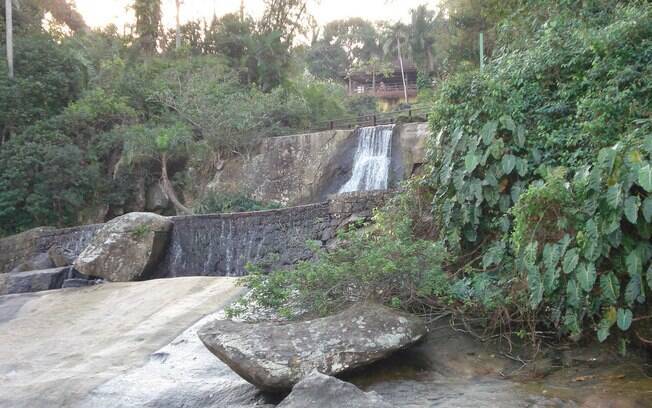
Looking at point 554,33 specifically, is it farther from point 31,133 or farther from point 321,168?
point 31,133

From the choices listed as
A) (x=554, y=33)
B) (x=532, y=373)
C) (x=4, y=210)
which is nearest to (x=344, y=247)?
(x=532, y=373)

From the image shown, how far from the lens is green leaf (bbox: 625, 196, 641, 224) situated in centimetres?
486

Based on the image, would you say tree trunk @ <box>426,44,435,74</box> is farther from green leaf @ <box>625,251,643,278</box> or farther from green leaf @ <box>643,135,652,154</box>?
green leaf @ <box>625,251,643,278</box>

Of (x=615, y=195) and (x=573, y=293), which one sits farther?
(x=573, y=293)

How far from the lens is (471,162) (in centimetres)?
676

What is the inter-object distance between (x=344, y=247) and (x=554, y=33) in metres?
3.77

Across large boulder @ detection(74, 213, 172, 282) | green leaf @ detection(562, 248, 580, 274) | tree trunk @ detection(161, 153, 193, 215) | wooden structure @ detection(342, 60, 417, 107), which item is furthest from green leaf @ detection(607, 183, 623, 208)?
wooden structure @ detection(342, 60, 417, 107)

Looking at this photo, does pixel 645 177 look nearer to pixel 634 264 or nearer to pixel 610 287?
pixel 634 264

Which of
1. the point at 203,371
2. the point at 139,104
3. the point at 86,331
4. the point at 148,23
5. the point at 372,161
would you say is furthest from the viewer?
the point at 148,23

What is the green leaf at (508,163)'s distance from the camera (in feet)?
21.7

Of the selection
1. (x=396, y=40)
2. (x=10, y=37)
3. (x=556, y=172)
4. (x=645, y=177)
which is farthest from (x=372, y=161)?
(x=396, y=40)

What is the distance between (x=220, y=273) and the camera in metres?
13.0

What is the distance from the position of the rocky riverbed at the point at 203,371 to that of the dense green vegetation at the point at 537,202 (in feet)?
Answer: 1.16

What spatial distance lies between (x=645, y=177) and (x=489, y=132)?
2.25 meters
